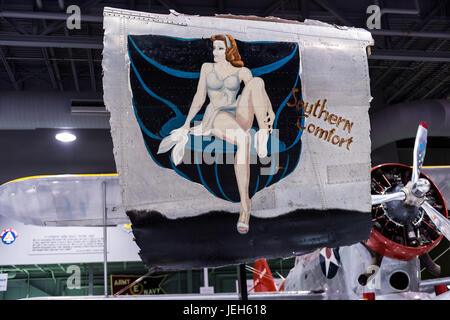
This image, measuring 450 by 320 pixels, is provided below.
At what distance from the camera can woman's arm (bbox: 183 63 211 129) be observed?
135 inches

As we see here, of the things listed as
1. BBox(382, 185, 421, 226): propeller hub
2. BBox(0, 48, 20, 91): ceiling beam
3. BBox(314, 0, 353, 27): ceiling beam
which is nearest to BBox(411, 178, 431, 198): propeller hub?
BBox(382, 185, 421, 226): propeller hub

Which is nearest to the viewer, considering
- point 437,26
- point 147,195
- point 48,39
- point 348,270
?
point 147,195

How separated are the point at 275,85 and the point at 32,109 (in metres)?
8.89

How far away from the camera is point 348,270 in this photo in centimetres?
626

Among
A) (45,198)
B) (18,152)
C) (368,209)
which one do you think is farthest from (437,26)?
(18,152)

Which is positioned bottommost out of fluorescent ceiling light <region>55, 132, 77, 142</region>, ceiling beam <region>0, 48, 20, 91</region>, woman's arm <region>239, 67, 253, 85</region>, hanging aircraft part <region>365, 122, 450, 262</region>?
hanging aircraft part <region>365, 122, 450, 262</region>

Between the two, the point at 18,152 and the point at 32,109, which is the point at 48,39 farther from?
the point at 18,152

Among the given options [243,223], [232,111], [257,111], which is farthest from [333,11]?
[243,223]

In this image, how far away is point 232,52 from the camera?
361cm

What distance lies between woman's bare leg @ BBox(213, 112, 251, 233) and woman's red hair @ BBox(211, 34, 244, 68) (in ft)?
1.52

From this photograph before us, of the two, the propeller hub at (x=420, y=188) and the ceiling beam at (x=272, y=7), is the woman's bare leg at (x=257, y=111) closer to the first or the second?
the propeller hub at (x=420, y=188)

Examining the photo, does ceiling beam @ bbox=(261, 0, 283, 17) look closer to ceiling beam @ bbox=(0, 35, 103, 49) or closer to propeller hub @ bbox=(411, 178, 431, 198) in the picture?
ceiling beam @ bbox=(0, 35, 103, 49)

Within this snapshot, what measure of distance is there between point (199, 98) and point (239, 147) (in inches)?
20.0

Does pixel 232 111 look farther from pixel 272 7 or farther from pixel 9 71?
pixel 9 71
